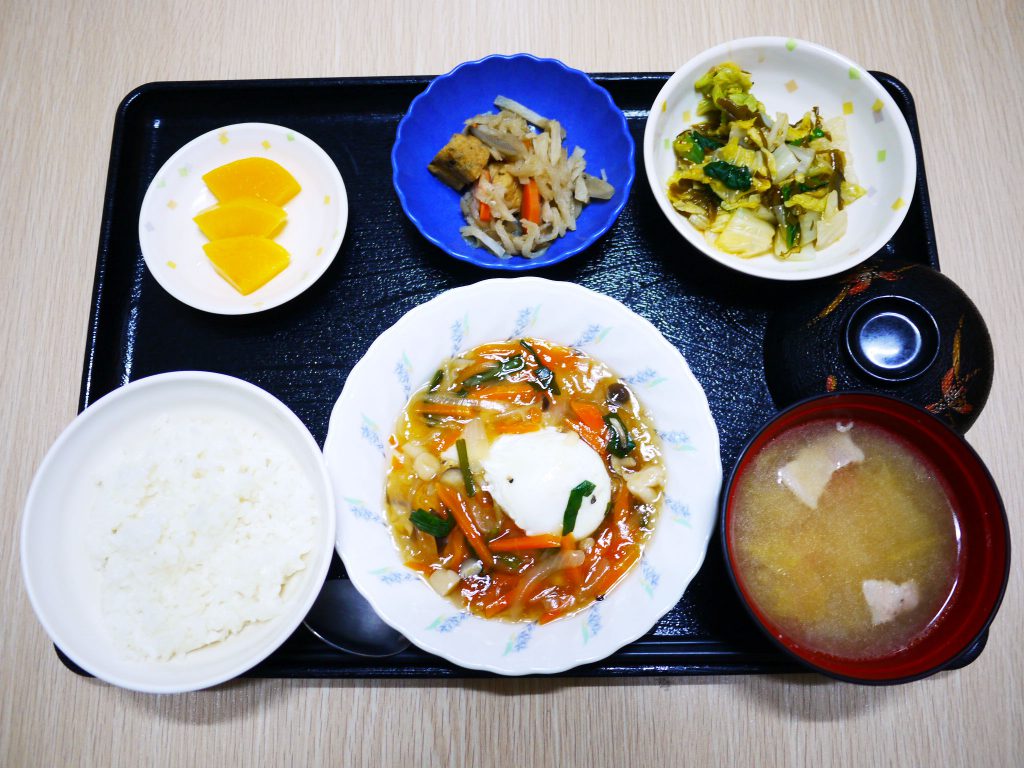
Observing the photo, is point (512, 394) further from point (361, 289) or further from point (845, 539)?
point (845, 539)

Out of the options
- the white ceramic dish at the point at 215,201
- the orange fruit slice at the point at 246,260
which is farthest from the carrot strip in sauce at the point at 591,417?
the orange fruit slice at the point at 246,260

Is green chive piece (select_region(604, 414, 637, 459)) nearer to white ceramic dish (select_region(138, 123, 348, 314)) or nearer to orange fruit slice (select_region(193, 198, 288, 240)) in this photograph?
white ceramic dish (select_region(138, 123, 348, 314))

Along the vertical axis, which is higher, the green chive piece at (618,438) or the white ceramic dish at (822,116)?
the white ceramic dish at (822,116)

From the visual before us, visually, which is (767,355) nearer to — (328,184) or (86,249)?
(328,184)

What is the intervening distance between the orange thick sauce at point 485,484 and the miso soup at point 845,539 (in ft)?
1.13

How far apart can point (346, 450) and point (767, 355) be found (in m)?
1.41

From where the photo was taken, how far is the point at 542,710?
7.34 ft

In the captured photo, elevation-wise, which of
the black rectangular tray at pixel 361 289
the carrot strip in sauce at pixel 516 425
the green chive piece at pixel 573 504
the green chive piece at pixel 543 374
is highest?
the black rectangular tray at pixel 361 289

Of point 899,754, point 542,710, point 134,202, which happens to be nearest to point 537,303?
point 542,710

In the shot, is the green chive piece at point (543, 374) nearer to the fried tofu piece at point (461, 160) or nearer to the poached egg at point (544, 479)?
the poached egg at point (544, 479)

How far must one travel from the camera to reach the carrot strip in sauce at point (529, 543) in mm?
2010

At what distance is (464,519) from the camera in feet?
6.74

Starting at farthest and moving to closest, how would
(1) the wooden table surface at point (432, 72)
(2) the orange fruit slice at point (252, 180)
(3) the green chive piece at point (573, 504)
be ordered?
(2) the orange fruit slice at point (252, 180) < (1) the wooden table surface at point (432, 72) < (3) the green chive piece at point (573, 504)

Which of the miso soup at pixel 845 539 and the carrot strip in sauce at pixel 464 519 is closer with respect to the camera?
the miso soup at pixel 845 539
